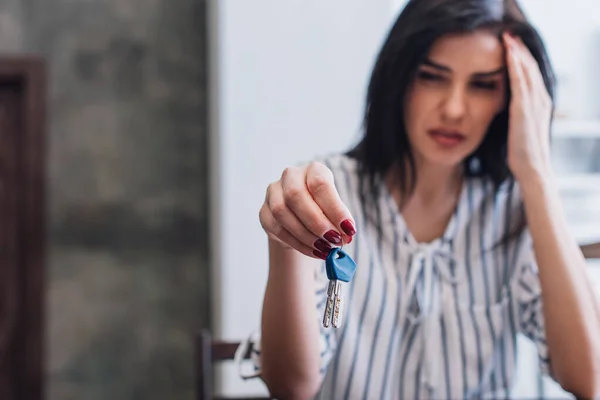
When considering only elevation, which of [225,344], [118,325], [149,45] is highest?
[149,45]

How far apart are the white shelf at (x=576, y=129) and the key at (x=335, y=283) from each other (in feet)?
5.45

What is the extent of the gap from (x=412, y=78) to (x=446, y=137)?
0.21 ft

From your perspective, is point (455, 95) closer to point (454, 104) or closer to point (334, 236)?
point (454, 104)

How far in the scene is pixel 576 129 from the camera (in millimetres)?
1834

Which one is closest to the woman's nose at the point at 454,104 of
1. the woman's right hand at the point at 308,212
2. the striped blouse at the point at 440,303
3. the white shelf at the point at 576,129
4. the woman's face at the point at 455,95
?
the woman's face at the point at 455,95

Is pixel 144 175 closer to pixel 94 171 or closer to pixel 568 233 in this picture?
pixel 94 171

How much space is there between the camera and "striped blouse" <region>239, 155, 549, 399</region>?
665mm

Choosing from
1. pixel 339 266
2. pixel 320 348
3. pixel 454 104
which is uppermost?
pixel 454 104

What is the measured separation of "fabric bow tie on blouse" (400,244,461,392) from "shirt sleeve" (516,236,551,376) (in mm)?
72

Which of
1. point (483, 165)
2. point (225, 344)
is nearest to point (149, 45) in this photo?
point (225, 344)

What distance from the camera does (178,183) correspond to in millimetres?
1794

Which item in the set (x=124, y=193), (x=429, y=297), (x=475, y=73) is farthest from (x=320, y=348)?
(x=124, y=193)

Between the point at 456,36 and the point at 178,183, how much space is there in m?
1.27

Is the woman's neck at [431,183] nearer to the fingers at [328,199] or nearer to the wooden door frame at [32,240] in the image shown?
the fingers at [328,199]
